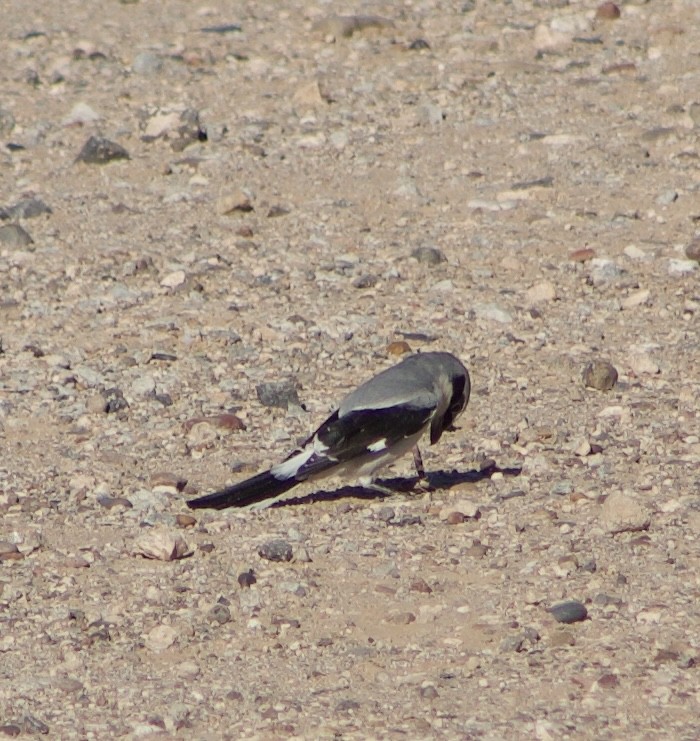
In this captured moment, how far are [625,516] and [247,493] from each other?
1319 millimetres

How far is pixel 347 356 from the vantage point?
7.08 metres

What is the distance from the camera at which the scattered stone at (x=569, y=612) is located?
4.80 m

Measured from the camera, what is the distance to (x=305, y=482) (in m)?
5.89

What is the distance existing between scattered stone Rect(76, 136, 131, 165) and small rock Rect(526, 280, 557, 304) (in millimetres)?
2983

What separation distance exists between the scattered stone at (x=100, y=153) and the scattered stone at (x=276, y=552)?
4588mm

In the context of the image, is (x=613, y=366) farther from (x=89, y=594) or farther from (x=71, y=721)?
(x=71, y=721)

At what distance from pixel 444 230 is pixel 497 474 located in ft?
8.60

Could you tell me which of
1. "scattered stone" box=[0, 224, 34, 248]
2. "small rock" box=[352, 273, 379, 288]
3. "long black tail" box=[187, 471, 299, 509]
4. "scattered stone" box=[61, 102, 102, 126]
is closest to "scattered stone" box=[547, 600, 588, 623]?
"long black tail" box=[187, 471, 299, 509]

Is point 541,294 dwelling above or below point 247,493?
below

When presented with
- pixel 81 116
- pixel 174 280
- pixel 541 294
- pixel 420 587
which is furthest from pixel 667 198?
pixel 420 587

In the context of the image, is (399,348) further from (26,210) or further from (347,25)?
(347,25)

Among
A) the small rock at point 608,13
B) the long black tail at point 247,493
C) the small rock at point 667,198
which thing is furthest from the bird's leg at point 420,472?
the small rock at point 608,13

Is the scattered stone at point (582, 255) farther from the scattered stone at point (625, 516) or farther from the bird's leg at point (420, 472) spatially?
the scattered stone at point (625, 516)

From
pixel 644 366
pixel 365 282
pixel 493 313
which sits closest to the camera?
pixel 644 366
